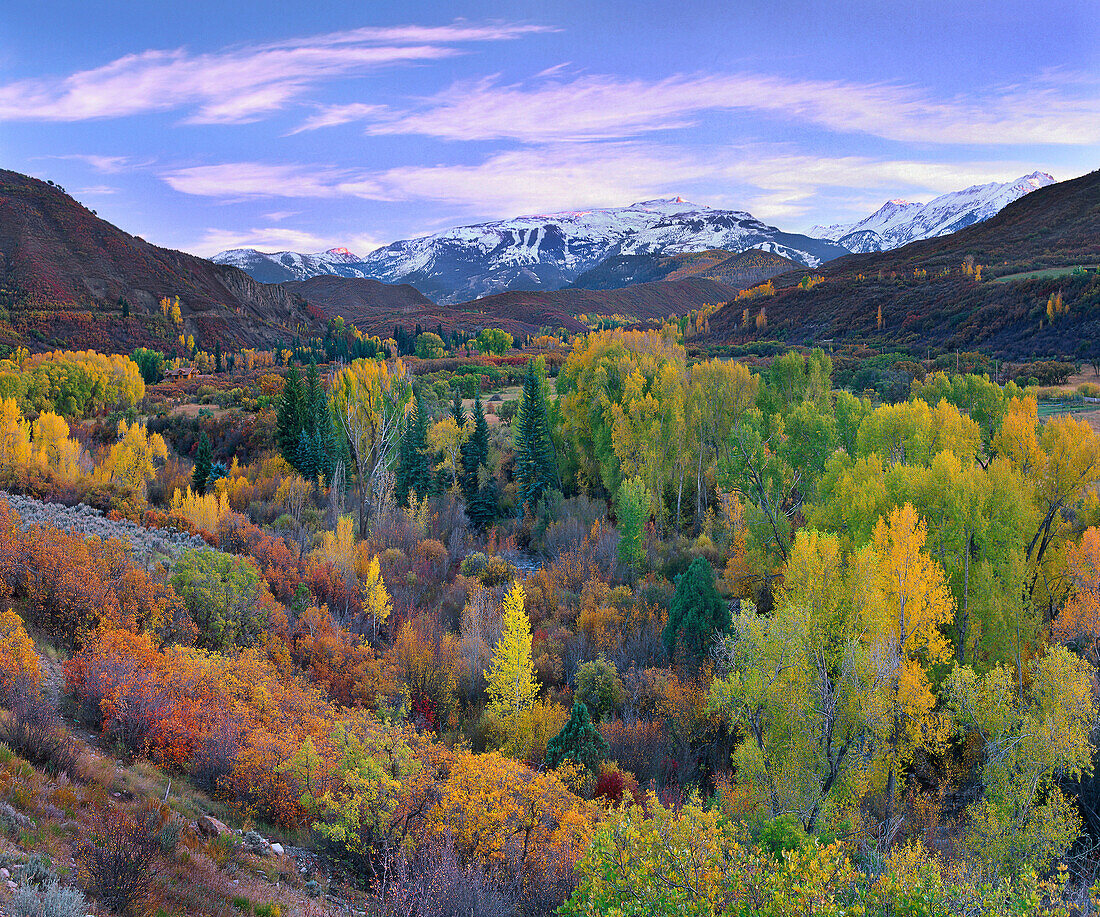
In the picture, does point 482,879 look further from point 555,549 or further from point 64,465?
point 64,465

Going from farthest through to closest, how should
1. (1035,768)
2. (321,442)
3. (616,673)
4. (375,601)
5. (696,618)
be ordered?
(321,442), (375,601), (696,618), (616,673), (1035,768)

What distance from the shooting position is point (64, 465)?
34.3 metres

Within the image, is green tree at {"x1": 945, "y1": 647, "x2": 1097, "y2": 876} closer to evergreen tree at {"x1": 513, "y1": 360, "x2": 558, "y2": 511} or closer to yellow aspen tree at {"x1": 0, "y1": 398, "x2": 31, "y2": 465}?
evergreen tree at {"x1": 513, "y1": 360, "x2": 558, "y2": 511}

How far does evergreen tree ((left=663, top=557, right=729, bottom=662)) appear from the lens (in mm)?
22562

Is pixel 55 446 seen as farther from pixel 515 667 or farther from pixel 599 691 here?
pixel 599 691

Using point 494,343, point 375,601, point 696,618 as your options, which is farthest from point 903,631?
point 494,343

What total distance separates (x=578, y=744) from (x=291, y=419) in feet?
133

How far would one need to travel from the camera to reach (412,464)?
44.3 metres

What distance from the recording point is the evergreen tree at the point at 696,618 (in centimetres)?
2256

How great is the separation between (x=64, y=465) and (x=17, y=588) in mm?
20858

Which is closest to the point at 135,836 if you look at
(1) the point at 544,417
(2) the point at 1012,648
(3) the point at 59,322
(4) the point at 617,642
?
(4) the point at 617,642

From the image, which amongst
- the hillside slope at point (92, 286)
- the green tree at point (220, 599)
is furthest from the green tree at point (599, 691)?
the hillside slope at point (92, 286)

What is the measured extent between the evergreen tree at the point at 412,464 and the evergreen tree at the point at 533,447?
6.48m

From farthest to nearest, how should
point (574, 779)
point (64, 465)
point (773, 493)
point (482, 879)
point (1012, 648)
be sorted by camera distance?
1. point (64, 465)
2. point (773, 493)
3. point (1012, 648)
4. point (574, 779)
5. point (482, 879)
